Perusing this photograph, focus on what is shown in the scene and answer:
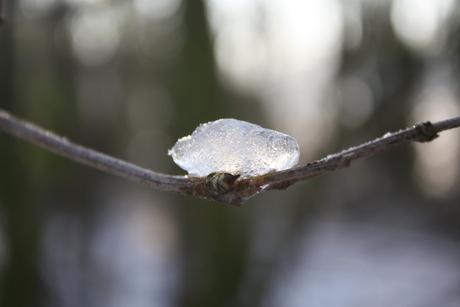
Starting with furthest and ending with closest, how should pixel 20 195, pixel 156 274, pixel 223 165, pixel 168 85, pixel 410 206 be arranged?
pixel 410 206
pixel 156 274
pixel 168 85
pixel 20 195
pixel 223 165

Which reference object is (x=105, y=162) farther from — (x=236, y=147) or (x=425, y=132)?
(x=425, y=132)

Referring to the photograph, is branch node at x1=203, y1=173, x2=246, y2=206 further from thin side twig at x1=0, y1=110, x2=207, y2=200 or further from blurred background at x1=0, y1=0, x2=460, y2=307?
blurred background at x1=0, y1=0, x2=460, y2=307

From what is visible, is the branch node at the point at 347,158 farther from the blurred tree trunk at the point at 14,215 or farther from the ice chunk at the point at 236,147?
the blurred tree trunk at the point at 14,215

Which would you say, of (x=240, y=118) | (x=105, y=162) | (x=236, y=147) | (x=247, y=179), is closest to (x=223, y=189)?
(x=247, y=179)

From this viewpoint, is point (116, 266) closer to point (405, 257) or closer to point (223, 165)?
point (405, 257)

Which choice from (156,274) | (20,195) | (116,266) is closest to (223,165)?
(20,195)

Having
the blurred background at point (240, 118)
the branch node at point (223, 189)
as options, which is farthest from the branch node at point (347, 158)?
the blurred background at point (240, 118)
